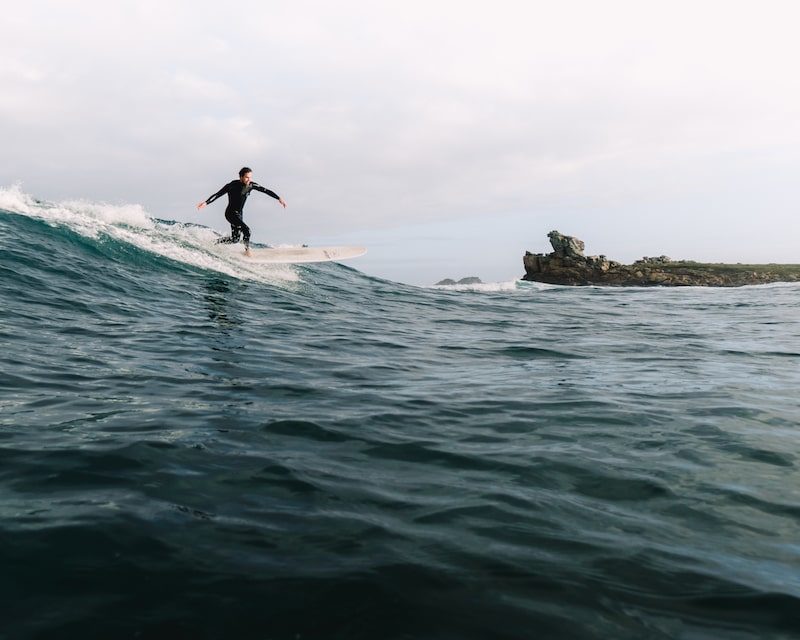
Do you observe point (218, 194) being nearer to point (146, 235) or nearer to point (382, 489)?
point (146, 235)

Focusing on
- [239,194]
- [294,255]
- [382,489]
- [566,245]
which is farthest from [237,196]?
[566,245]

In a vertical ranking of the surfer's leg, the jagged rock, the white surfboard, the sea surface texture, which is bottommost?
the sea surface texture

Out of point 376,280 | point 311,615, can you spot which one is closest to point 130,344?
point 311,615

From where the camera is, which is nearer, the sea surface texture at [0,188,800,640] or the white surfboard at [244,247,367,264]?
the sea surface texture at [0,188,800,640]

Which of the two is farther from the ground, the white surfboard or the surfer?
the surfer

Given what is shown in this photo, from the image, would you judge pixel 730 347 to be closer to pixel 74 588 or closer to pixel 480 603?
pixel 480 603

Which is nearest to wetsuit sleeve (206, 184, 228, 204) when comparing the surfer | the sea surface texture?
the surfer

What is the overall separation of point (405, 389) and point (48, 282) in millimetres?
9534

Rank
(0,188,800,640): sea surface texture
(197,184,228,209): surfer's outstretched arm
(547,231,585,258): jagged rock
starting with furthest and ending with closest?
1. (547,231,585,258): jagged rock
2. (197,184,228,209): surfer's outstretched arm
3. (0,188,800,640): sea surface texture

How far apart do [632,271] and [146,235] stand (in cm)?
4369

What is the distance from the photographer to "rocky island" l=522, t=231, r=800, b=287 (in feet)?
156

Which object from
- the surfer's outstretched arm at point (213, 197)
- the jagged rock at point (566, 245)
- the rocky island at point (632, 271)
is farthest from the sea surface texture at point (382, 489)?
the jagged rock at point (566, 245)

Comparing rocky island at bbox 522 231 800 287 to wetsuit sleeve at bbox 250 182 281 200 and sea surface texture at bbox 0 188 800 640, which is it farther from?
sea surface texture at bbox 0 188 800 640

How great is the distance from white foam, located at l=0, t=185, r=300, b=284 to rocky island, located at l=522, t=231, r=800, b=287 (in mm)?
36569
